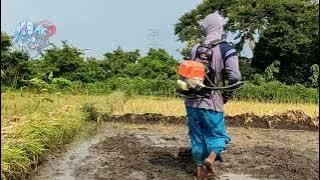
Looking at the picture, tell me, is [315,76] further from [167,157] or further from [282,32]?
[167,157]

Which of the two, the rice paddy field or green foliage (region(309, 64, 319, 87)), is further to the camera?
green foliage (region(309, 64, 319, 87))

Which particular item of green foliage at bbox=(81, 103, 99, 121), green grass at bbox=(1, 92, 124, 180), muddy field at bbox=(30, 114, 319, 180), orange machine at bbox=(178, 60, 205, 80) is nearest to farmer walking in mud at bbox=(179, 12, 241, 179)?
orange machine at bbox=(178, 60, 205, 80)

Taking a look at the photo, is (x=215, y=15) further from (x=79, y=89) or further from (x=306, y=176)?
(x=79, y=89)

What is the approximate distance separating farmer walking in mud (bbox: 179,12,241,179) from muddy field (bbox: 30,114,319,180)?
297mm

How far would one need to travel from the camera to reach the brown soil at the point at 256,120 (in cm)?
1273

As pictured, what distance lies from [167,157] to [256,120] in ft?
20.9

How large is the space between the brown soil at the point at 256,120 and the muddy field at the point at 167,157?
6.00 ft

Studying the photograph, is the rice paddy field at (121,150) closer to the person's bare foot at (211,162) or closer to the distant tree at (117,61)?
the person's bare foot at (211,162)

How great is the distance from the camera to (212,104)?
19.1 feet

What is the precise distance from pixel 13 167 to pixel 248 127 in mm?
7963

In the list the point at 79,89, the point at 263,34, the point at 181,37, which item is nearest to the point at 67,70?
the point at 79,89

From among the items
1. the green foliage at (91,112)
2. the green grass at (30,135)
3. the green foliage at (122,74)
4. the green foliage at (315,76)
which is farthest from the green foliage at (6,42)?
the green foliage at (315,76)

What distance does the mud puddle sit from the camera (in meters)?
5.96

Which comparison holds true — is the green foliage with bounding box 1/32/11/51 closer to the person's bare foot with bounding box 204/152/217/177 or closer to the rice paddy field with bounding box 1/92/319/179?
the rice paddy field with bounding box 1/92/319/179
